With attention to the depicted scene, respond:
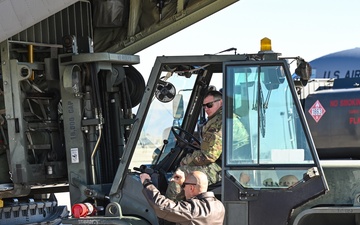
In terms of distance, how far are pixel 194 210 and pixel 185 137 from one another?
5.80ft

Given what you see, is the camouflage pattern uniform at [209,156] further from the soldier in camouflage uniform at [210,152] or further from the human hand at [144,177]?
the human hand at [144,177]

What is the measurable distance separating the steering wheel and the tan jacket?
1.35 meters

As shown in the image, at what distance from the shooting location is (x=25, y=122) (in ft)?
26.3

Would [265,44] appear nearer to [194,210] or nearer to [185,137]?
[185,137]

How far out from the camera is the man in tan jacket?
18.7ft

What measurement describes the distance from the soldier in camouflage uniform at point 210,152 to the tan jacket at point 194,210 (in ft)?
2.10

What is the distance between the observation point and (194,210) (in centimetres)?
568

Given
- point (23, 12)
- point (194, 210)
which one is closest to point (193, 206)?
point (194, 210)

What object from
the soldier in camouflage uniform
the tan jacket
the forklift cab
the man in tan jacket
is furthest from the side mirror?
the tan jacket

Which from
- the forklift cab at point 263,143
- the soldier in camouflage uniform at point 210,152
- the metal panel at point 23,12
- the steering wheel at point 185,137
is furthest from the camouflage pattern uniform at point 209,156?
the metal panel at point 23,12

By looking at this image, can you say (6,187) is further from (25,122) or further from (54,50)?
(54,50)

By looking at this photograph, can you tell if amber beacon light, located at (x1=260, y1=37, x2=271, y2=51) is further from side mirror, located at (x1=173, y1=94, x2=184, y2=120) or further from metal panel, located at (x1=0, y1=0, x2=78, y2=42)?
metal panel, located at (x1=0, y1=0, x2=78, y2=42)

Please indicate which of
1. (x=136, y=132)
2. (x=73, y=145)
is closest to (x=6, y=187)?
(x=73, y=145)

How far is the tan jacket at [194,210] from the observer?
5691 millimetres
